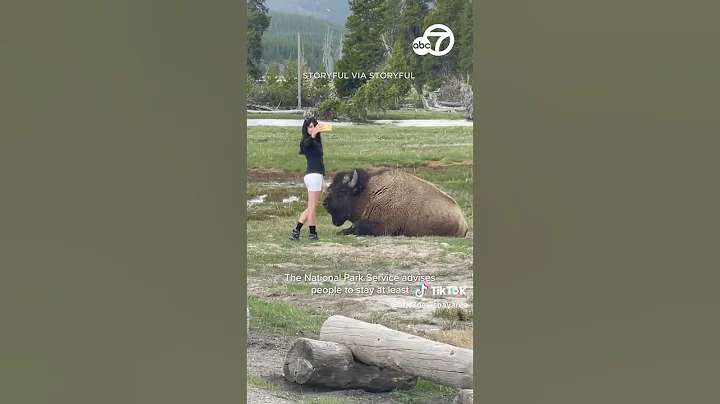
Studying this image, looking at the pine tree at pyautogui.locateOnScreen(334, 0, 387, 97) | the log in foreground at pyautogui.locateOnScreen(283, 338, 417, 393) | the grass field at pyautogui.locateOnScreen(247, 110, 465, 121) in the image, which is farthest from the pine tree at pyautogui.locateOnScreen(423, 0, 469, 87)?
the log in foreground at pyautogui.locateOnScreen(283, 338, 417, 393)

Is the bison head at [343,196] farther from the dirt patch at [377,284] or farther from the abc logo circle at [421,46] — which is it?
the abc logo circle at [421,46]

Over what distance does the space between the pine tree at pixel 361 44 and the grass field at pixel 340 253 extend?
388 millimetres

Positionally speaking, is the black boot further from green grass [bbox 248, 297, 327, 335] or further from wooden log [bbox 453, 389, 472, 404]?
wooden log [bbox 453, 389, 472, 404]

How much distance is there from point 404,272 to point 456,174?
2.92 ft

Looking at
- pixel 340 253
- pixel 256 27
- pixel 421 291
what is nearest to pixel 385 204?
pixel 340 253

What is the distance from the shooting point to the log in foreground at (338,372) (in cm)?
692

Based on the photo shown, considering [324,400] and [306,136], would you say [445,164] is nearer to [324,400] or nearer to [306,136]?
[306,136]

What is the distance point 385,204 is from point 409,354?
4.23ft

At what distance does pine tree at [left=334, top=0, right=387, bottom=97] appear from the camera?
7320 mm

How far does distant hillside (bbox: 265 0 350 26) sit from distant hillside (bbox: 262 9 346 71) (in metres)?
0.04

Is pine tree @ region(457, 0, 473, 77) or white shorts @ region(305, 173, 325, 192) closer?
pine tree @ region(457, 0, 473, 77)

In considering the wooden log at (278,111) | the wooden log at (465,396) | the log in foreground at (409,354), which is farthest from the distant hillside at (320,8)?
the wooden log at (465,396)

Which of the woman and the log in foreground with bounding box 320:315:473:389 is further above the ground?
the woman

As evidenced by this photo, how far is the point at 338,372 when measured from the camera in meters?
6.93
